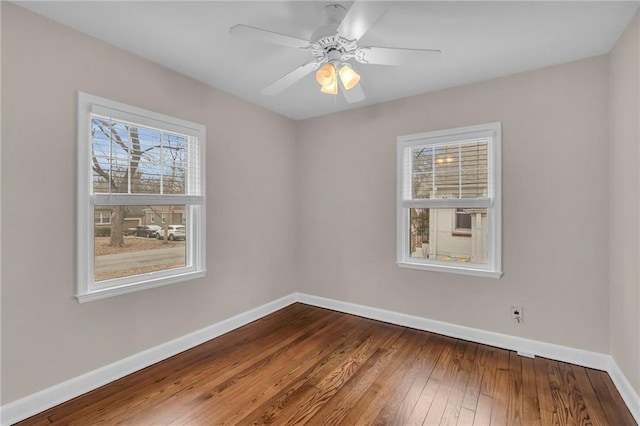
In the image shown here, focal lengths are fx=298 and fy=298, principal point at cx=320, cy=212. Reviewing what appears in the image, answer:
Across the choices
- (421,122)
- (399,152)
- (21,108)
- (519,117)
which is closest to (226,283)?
(21,108)

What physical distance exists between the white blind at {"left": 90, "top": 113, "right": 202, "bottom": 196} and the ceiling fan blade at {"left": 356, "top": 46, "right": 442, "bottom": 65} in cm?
177

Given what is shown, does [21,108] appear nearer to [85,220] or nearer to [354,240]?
[85,220]

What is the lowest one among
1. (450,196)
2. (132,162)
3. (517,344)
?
(517,344)

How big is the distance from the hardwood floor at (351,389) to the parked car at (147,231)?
1089 millimetres

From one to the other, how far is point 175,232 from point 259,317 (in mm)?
1404

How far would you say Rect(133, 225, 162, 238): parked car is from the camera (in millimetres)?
2510

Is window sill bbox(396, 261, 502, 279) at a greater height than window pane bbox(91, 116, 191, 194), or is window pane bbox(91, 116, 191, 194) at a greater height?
window pane bbox(91, 116, 191, 194)

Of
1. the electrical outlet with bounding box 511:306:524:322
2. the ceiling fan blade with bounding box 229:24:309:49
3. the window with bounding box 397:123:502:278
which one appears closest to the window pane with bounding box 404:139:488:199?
the window with bounding box 397:123:502:278

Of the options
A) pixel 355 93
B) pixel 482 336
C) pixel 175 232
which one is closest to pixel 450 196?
pixel 482 336

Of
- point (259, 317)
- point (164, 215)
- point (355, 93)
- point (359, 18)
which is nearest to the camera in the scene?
point (359, 18)

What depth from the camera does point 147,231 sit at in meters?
2.58

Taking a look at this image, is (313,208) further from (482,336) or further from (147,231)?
(482,336)

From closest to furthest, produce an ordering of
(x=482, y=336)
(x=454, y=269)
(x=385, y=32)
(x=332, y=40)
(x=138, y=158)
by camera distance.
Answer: (x=332, y=40), (x=385, y=32), (x=138, y=158), (x=482, y=336), (x=454, y=269)

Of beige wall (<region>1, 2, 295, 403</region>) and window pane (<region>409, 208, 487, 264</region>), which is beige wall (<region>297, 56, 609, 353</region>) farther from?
beige wall (<region>1, 2, 295, 403</region>)
